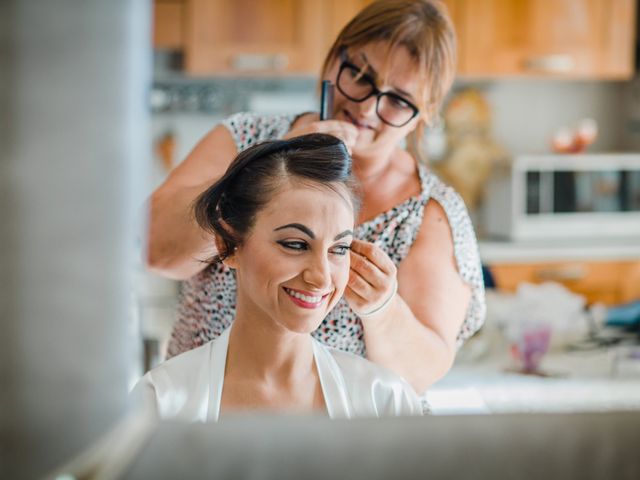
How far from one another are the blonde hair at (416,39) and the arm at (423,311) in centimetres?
4

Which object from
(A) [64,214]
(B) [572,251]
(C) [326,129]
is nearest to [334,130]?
(C) [326,129]

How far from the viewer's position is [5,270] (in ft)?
0.39

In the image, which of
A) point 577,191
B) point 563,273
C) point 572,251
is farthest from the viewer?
point 577,191

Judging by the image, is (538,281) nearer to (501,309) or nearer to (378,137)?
(501,309)

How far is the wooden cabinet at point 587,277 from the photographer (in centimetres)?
87

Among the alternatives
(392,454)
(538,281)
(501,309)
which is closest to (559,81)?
(538,281)

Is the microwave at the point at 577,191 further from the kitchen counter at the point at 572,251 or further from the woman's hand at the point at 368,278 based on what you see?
the woman's hand at the point at 368,278

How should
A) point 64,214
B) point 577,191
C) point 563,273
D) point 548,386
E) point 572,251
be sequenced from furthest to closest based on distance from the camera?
1. point 577,191
2. point 572,251
3. point 563,273
4. point 548,386
5. point 64,214

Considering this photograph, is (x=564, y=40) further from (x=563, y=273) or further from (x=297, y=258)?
(x=297, y=258)

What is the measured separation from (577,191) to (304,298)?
4.35 ft

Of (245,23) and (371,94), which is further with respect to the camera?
(245,23)

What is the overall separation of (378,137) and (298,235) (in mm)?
61

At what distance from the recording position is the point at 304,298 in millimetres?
242

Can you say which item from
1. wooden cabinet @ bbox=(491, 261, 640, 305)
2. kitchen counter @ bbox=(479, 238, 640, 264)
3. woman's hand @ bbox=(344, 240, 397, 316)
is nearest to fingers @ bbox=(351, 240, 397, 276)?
woman's hand @ bbox=(344, 240, 397, 316)
